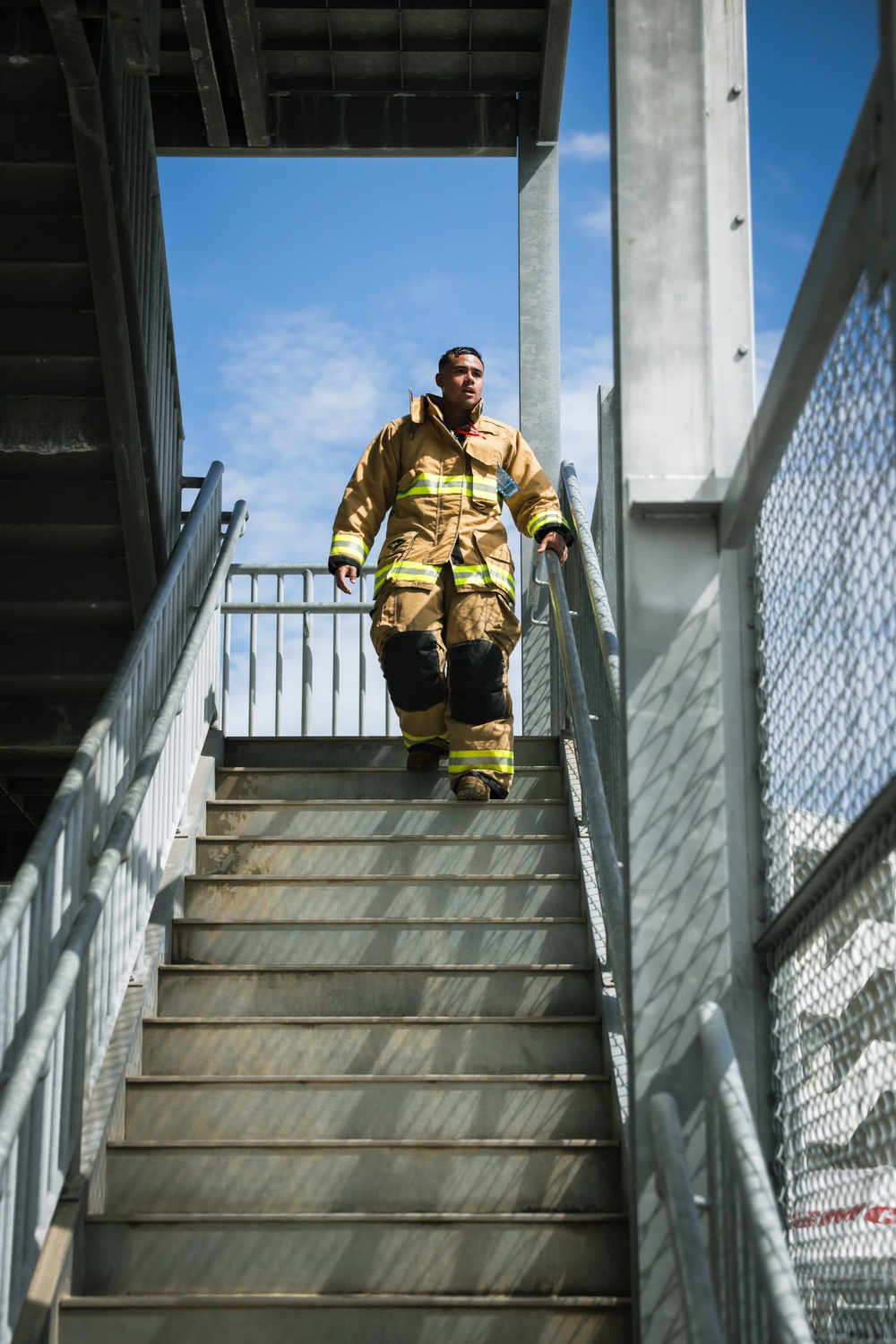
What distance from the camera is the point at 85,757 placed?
4.24 m

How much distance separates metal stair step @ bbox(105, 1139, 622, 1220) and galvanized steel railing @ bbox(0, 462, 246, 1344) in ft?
1.05

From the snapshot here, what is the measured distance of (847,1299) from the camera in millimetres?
2277

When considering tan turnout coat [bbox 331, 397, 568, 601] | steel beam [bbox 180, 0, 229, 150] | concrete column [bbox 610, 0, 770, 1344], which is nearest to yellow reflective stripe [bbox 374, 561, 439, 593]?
tan turnout coat [bbox 331, 397, 568, 601]

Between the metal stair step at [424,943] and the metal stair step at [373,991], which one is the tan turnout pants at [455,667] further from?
the metal stair step at [373,991]

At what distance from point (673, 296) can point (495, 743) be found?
282cm

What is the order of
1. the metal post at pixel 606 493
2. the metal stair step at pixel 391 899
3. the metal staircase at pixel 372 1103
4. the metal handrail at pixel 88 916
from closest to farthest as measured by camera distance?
1. the metal handrail at pixel 88 916
2. the metal staircase at pixel 372 1103
3. the metal stair step at pixel 391 899
4. the metal post at pixel 606 493

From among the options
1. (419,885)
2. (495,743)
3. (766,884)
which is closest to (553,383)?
(495,743)

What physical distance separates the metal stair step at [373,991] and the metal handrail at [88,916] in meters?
0.65

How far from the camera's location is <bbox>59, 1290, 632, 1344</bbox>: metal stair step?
3.47m

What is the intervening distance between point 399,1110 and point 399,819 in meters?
1.57

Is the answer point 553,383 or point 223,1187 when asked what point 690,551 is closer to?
point 223,1187

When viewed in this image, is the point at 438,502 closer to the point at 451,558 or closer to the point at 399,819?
the point at 451,558

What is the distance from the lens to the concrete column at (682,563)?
2801mm

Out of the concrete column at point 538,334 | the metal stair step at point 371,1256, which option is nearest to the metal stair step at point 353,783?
the concrete column at point 538,334
